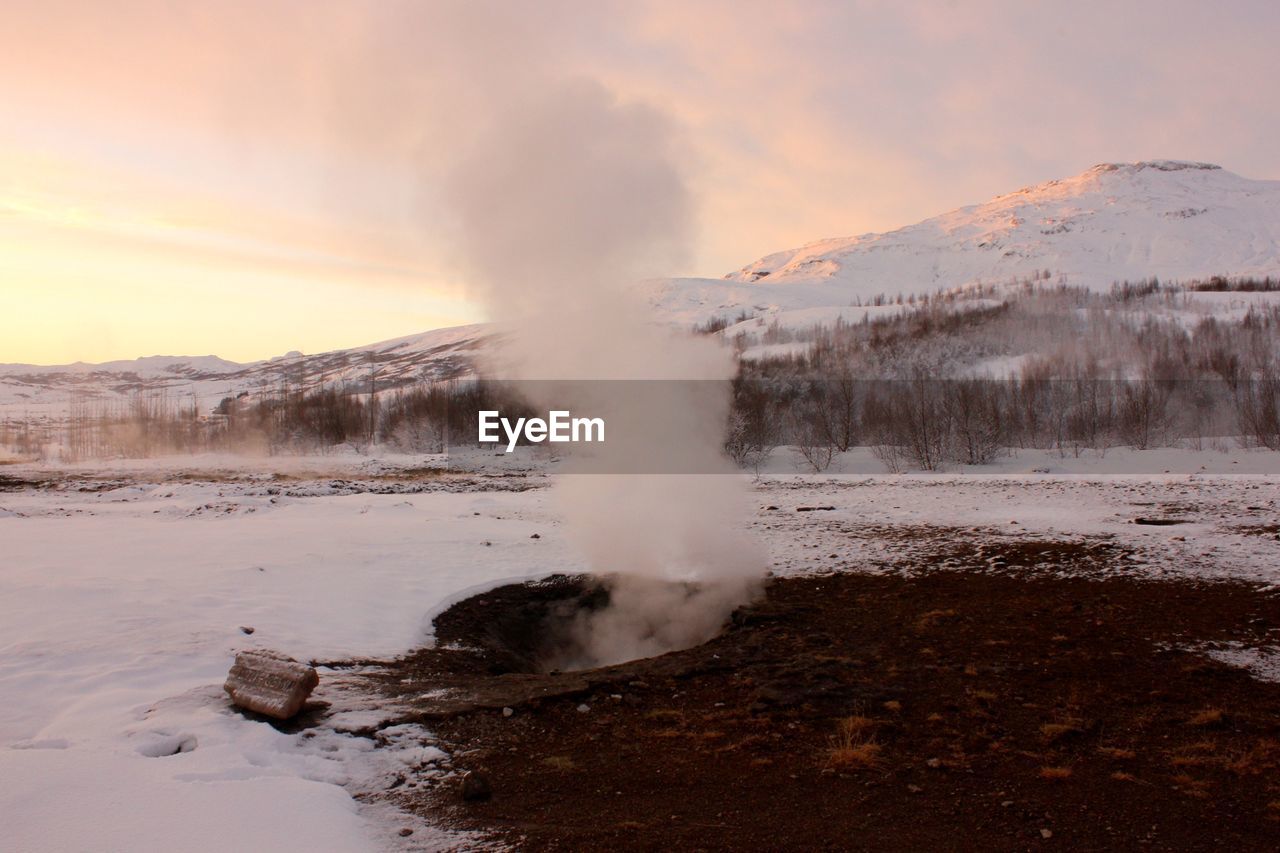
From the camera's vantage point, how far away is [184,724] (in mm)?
6902

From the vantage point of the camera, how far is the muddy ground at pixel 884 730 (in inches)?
225

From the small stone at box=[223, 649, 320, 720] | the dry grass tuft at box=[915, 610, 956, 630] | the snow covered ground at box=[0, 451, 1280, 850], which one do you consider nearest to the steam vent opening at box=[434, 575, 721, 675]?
the snow covered ground at box=[0, 451, 1280, 850]

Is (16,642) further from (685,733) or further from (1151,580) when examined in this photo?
(1151,580)

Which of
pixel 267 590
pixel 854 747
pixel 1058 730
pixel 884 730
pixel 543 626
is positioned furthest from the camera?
pixel 543 626

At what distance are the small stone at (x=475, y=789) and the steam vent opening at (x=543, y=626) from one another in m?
4.41

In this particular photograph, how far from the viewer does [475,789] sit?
619cm

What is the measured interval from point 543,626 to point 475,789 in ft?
24.0

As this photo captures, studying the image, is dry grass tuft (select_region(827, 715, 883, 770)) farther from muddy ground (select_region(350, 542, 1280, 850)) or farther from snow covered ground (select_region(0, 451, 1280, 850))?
snow covered ground (select_region(0, 451, 1280, 850))

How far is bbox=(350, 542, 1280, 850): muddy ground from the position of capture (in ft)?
18.7

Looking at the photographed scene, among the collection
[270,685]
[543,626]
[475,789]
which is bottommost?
[543,626]

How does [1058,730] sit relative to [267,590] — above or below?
below

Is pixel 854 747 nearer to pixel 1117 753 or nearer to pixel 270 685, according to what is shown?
pixel 1117 753

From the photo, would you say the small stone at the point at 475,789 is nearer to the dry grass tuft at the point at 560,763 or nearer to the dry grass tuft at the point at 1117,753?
the dry grass tuft at the point at 560,763

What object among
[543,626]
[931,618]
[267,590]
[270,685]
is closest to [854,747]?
[931,618]
